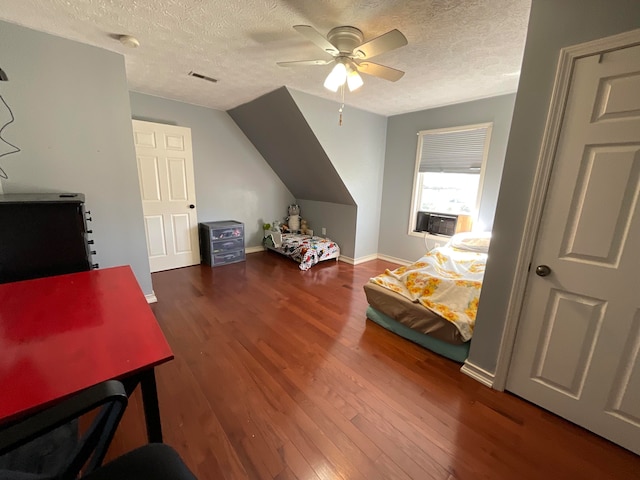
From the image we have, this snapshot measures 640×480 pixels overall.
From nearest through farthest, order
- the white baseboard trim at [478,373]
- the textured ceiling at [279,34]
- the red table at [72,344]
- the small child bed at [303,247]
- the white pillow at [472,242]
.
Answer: the red table at [72,344] → the textured ceiling at [279,34] → the white baseboard trim at [478,373] → the white pillow at [472,242] → the small child bed at [303,247]

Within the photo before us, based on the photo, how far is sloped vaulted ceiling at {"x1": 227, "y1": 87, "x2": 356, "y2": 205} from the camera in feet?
11.2

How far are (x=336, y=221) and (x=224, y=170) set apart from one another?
2.06 meters

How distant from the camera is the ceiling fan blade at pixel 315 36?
5.04 ft

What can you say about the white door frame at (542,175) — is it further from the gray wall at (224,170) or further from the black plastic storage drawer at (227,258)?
the gray wall at (224,170)

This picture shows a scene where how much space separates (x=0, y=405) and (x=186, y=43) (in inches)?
96.5

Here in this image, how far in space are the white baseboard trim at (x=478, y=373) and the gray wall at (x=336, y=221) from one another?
2.62 m

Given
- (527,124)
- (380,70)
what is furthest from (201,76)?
(527,124)

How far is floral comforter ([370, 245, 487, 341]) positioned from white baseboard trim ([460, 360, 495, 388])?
0.19 m

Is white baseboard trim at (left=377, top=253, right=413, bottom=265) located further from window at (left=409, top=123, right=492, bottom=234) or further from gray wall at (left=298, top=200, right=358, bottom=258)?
gray wall at (left=298, top=200, right=358, bottom=258)

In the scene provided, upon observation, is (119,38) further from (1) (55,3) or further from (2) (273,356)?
(2) (273,356)

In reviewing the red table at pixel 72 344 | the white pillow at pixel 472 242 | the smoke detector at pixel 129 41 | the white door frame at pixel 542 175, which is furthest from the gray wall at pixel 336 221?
the red table at pixel 72 344

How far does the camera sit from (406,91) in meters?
3.02

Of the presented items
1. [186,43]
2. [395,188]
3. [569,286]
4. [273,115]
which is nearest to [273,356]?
[569,286]

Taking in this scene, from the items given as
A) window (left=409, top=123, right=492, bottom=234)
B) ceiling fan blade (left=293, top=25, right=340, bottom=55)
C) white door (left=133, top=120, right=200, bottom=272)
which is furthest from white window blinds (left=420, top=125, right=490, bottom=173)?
white door (left=133, top=120, right=200, bottom=272)
